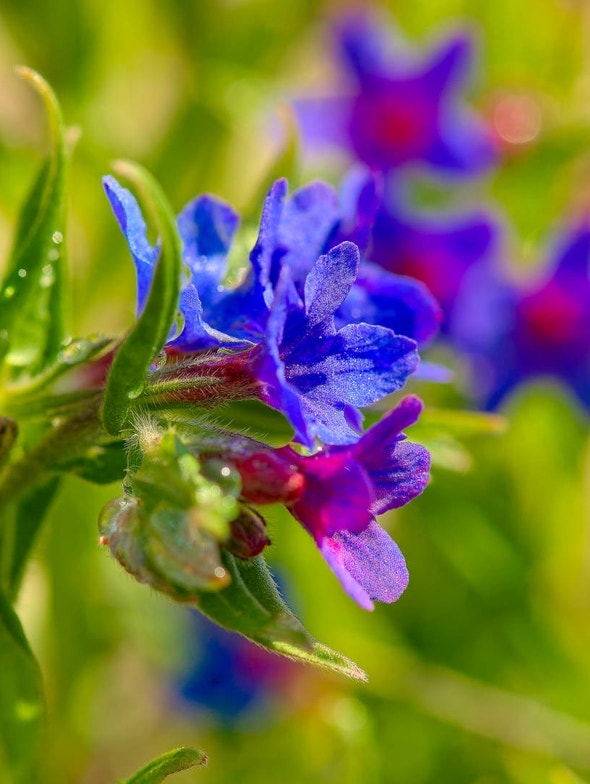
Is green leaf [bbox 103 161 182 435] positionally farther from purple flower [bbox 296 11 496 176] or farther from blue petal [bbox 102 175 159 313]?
purple flower [bbox 296 11 496 176]

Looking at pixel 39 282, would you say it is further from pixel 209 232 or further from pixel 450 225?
pixel 450 225

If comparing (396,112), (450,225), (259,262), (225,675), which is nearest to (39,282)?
(259,262)

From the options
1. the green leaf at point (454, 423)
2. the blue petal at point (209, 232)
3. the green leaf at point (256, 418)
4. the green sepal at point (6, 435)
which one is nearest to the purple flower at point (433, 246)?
the green leaf at point (454, 423)

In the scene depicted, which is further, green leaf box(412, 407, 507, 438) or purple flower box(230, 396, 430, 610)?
green leaf box(412, 407, 507, 438)

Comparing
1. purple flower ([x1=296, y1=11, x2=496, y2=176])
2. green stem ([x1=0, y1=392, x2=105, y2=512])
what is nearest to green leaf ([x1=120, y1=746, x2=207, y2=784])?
green stem ([x1=0, y1=392, x2=105, y2=512])

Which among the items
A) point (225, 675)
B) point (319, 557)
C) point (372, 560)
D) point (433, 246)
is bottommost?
point (225, 675)

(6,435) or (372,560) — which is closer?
(372,560)

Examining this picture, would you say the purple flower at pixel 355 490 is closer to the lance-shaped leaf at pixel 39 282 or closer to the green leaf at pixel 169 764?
the green leaf at pixel 169 764
